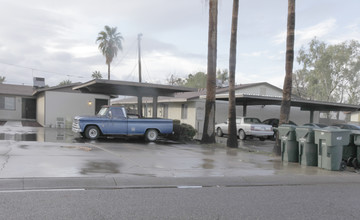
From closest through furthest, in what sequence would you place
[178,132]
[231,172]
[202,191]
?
[202,191] < [231,172] < [178,132]

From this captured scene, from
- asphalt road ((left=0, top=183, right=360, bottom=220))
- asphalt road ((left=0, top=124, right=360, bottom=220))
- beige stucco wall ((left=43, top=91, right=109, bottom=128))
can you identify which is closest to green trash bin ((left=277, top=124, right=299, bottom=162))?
asphalt road ((left=0, top=124, right=360, bottom=220))

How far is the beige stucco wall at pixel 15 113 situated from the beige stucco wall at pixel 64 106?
7.36m

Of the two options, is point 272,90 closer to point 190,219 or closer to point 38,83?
point 38,83

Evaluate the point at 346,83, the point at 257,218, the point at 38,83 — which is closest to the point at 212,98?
the point at 257,218

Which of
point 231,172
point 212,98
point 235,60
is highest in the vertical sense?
point 235,60

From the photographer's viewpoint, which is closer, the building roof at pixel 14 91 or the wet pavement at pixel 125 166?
the wet pavement at pixel 125 166

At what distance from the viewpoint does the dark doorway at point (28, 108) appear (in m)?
30.7

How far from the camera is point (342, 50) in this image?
41.2 metres

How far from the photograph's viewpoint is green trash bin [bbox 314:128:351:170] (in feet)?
32.0

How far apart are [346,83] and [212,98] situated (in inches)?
1335

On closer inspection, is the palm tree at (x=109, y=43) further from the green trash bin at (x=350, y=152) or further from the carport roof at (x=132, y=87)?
the green trash bin at (x=350, y=152)

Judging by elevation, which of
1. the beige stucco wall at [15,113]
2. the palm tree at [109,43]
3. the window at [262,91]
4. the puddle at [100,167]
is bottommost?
the puddle at [100,167]

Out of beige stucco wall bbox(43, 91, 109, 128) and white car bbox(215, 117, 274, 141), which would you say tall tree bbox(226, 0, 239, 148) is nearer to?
white car bbox(215, 117, 274, 141)

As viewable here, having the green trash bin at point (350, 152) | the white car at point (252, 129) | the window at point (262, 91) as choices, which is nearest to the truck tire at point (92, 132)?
the white car at point (252, 129)
